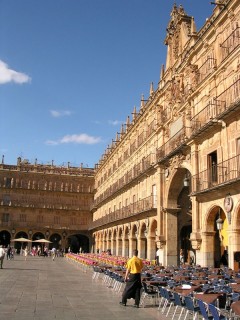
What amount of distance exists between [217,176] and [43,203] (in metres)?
48.1

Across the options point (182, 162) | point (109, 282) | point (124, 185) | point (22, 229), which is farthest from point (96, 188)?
point (109, 282)

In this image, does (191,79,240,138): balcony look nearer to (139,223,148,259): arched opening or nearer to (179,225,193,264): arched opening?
(179,225,193,264): arched opening

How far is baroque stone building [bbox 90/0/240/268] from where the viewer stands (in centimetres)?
1809

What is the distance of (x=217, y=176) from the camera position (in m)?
19.0

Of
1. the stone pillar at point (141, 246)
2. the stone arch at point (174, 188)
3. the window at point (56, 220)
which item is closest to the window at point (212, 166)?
the stone arch at point (174, 188)

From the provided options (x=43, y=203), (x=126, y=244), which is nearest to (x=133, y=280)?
(x=126, y=244)

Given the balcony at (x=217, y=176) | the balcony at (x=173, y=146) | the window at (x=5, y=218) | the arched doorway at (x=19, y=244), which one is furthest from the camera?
the arched doorway at (x=19, y=244)

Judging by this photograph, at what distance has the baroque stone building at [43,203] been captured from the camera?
6188 cm

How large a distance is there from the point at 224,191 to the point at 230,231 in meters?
1.84

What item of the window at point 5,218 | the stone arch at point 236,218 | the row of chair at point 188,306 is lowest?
the row of chair at point 188,306

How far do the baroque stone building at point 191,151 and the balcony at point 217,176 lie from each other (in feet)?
0.15

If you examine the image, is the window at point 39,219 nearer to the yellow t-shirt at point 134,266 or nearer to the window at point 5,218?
the window at point 5,218

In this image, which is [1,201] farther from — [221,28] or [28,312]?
[28,312]

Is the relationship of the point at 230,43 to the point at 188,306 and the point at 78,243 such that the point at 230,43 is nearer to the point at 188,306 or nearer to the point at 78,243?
the point at 188,306
